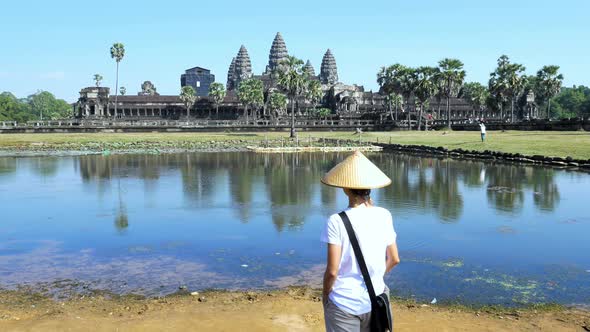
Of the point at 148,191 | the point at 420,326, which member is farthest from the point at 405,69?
the point at 420,326

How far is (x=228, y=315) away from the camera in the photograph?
8.03 meters

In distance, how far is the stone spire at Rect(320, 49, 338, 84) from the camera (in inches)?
6604

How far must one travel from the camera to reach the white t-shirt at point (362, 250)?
452 cm

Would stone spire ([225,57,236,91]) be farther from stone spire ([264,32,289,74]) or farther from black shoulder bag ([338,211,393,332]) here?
black shoulder bag ([338,211,393,332])

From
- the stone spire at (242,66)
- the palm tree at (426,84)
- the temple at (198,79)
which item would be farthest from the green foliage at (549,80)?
the temple at (198,79)

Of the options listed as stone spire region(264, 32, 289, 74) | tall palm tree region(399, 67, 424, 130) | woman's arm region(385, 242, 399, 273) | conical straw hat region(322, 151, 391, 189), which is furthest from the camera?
stone spire region(264, 32, 289, 74)

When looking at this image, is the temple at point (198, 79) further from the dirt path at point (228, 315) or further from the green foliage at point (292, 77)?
the dirt path at point (228, 315)

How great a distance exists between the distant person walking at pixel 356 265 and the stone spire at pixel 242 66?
170 metres

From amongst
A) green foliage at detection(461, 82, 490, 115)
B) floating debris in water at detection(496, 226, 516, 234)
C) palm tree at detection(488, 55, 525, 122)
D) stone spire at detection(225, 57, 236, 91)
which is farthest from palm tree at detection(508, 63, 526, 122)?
stone spire at detection(225, 57, 236, 91)

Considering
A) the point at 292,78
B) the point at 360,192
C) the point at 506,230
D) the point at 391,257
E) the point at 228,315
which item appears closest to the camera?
the point at 360,192

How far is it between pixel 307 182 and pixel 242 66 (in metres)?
153

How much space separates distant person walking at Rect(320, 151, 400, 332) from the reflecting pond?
4.54 m

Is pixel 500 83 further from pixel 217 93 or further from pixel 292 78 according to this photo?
pixel 217 93

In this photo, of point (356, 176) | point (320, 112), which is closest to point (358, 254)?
point (356, 176)
